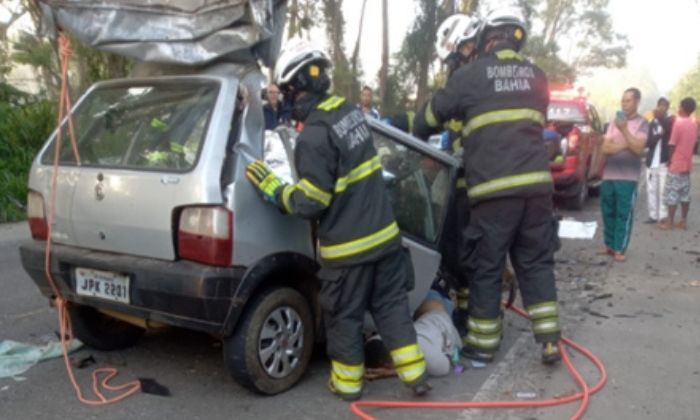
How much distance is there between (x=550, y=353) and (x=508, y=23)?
2.01 m

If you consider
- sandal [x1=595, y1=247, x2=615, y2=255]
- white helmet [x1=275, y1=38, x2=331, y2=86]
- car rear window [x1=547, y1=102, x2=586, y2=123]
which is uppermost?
white helmet [x1=275, y1=38, x2=331, y2=86]

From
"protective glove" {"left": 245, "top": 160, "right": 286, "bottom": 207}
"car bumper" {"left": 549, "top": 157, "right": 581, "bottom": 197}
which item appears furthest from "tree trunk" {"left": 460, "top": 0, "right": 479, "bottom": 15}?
"protective glove" {"left": 245, "top": 160, "right": 286, "bottom": 207}

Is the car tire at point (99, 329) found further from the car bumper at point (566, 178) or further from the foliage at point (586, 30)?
the foliage at point (586, 30)

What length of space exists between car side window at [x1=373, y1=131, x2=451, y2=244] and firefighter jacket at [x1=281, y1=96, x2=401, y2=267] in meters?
0.51

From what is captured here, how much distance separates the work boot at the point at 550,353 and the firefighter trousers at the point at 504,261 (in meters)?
0.04

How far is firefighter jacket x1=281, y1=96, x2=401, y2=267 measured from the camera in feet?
11.0

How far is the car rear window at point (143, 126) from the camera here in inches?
136

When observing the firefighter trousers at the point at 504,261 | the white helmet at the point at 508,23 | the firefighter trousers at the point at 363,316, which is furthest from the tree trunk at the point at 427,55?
the firefighter trousers at the point at 363,316

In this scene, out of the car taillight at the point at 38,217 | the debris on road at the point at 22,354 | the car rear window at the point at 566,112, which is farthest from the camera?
the car rear window at the point at 566,112

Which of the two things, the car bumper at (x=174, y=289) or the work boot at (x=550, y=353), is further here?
the work boot at (x=550, y=353)

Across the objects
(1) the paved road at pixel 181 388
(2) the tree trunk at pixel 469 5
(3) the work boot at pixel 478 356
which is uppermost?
(2) the tree trunk at pixel 469 5

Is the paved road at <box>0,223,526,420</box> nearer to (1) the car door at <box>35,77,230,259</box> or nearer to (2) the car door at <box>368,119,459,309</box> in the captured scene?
(2) the car door at <box>368,119,459,309</box>

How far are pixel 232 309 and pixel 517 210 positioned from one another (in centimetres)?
178

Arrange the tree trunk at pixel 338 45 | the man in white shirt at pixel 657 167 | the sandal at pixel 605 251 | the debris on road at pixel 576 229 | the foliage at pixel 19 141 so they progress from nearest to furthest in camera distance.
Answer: the sandal at pixel 605 251
the debris on road at pixel 576 229
the man in white shirt at pixel 657 167
the foliage at pixel 19 141
the tree trunk at pixel 338 45
